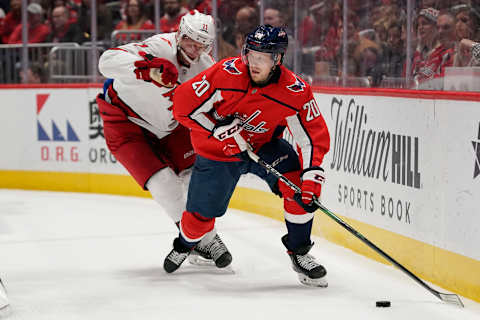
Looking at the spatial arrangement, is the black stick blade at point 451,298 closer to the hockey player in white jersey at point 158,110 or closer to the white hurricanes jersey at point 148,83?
the hockey player in white jersey at point 158,110

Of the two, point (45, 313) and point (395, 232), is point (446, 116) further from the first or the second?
point (45, 313)

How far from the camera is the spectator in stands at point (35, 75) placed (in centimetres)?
764

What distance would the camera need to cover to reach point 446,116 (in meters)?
3.72

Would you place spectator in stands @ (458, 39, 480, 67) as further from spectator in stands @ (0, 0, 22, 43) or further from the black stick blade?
spectator in stands @ (0, 0, 22, 43)

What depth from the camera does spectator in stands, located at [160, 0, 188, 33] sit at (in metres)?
7.43

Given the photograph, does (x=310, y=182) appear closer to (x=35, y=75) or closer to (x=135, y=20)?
(x=135, y=20)

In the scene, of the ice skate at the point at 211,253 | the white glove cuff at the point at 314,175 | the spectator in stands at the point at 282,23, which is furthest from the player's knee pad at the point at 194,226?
the spectator in stands at the point at 282,23

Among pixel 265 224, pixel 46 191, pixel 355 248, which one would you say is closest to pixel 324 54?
pixel 265 224

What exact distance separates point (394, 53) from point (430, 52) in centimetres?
41

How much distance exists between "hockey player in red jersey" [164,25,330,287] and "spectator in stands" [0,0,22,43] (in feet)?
15.3

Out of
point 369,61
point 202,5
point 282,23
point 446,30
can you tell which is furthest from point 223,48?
point 446,30

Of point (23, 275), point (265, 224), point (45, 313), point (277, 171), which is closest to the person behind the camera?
point (45, 313)

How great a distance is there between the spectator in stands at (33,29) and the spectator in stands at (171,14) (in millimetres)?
1226

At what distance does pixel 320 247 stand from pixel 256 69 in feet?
5.59
